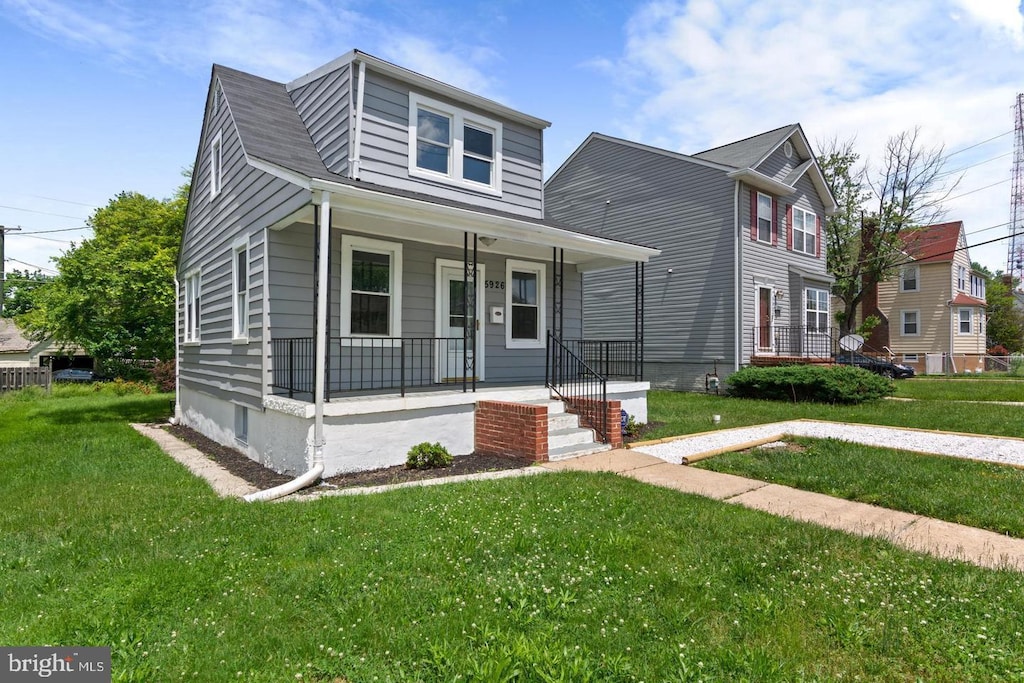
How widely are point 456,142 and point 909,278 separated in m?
30.7

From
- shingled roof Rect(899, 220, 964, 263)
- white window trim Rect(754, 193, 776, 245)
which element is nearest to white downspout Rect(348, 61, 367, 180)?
white window trim Rect(754, 193, 776, 245)

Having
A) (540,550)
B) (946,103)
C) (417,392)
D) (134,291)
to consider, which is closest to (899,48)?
(946,103)

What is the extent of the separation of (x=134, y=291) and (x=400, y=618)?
14586 mm

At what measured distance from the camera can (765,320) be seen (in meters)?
17.0

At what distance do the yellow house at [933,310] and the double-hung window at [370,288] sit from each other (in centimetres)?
2875

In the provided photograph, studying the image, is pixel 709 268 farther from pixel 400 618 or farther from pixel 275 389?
pixel 400 618

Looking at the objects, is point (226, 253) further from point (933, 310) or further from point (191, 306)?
point (933, 310)

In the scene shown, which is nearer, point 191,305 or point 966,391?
point 191,305

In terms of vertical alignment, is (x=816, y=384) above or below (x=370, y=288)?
below

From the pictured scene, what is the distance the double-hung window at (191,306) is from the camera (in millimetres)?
11531

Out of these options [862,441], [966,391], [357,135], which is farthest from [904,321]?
[357,135]

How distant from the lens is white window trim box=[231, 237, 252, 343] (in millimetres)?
8188

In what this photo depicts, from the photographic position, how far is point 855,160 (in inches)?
998

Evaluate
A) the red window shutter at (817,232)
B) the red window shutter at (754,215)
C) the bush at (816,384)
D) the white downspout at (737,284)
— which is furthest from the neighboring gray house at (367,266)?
the red window shutter at (817,232)
